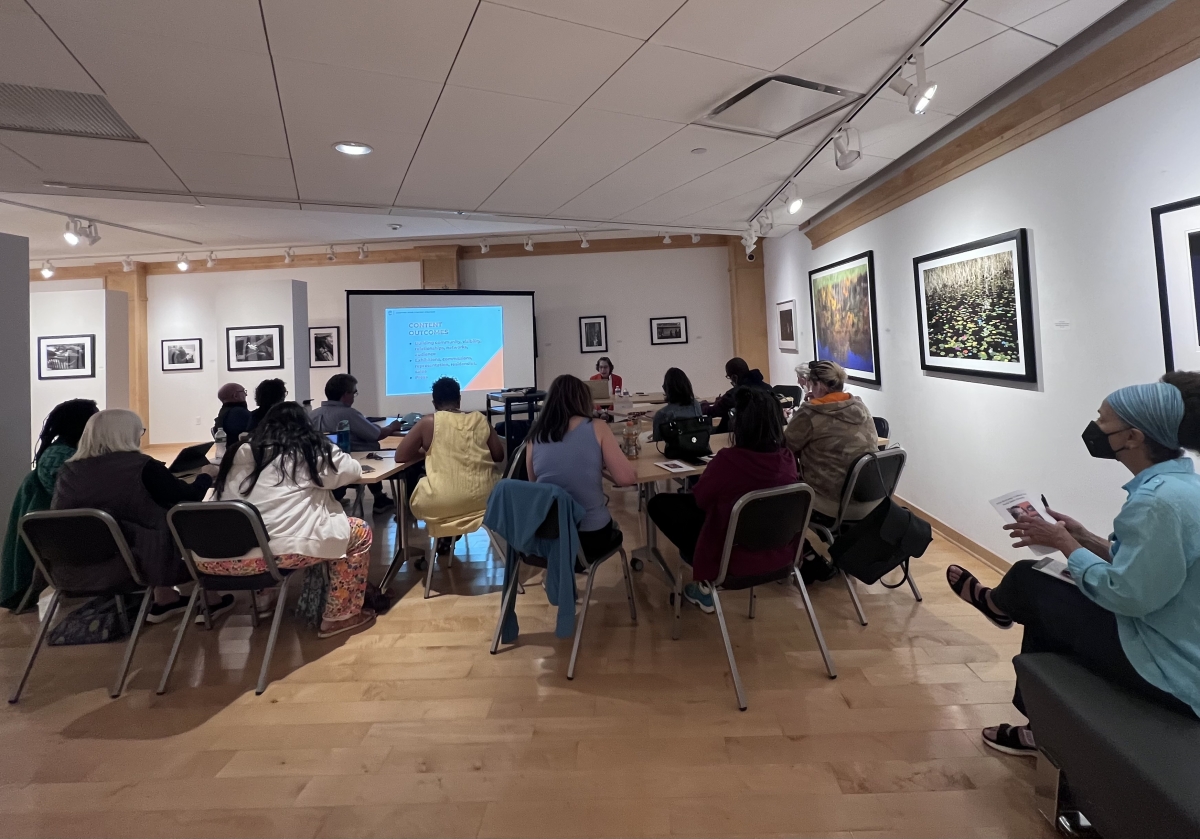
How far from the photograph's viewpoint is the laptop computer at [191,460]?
343cm

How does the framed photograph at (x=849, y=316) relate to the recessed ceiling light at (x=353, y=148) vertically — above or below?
below

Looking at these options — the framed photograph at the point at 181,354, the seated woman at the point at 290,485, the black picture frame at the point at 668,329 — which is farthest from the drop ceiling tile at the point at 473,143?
the framed photograph at the point at 181,354

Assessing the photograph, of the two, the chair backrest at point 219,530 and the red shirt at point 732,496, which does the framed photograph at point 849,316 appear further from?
the chair backrest at point 219,530

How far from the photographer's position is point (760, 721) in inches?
82.7

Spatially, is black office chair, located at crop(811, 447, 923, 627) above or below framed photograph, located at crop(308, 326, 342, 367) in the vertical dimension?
below

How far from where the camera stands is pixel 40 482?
9.33ft

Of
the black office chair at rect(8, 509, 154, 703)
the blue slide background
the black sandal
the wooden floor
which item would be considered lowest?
the wooden floor

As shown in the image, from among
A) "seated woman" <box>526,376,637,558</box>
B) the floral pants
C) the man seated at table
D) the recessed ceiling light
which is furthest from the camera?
the man seated at table

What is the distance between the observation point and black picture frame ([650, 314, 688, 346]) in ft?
27.3

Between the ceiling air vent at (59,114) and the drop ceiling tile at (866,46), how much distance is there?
3.22 meters

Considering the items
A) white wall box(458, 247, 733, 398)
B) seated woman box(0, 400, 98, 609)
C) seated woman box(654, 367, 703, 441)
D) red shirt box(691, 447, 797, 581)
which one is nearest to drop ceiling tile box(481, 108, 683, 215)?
seated woman box(654, 367, 703, 441)

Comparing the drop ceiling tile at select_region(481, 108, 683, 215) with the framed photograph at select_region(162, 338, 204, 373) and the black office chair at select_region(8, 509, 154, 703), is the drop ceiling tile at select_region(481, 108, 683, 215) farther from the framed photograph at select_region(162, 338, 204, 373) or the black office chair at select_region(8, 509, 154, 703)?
the framed photograph at select_region(162, 338, 204, 373)

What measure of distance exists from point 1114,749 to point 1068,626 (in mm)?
388

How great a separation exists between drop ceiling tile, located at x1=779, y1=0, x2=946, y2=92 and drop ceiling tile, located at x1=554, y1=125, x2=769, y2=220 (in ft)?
2.34
